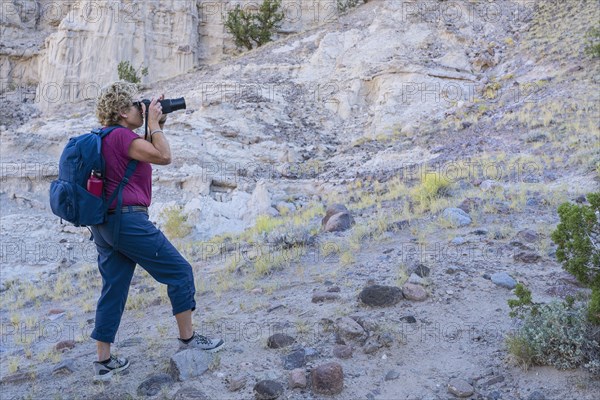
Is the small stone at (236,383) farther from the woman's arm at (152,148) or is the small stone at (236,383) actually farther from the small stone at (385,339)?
the woman's arm at (152,148)

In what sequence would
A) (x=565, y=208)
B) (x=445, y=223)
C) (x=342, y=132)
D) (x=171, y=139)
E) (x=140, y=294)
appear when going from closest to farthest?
(x=565, y=208), (x=140, y=294), (x=445, y=223), (x=171, y=139), (x=342, y=132)

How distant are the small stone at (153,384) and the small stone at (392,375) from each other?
136 cm

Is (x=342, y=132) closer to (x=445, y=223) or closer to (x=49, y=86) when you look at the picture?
(x=445, y=223)

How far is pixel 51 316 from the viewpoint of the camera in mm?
6035

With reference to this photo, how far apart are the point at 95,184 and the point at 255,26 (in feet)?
74.3

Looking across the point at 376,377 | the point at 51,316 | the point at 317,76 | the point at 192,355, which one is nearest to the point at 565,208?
the point at 376,377

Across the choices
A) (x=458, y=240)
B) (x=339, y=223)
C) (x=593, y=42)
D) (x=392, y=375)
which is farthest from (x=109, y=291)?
(x=593, y=42)

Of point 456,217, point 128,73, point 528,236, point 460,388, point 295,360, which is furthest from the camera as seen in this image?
point 128,73

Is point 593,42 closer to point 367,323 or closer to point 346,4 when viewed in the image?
point 346,4

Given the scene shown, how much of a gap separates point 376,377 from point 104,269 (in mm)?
1901

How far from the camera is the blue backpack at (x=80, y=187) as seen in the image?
3287 millimetres

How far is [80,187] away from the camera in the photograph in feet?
10.9

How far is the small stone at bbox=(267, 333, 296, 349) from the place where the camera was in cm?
382

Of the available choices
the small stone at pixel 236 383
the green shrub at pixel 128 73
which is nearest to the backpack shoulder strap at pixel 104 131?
the small stone at pixel 236 383
